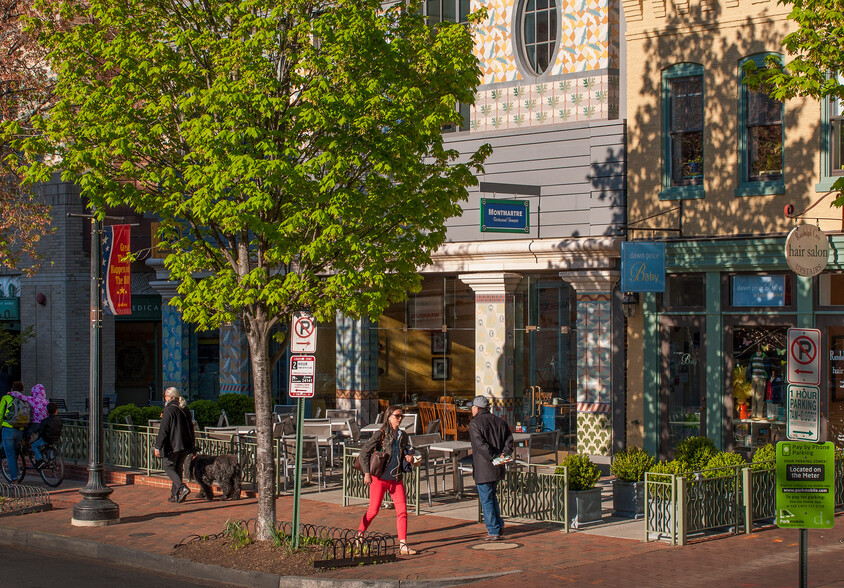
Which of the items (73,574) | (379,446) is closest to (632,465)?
(379,446)

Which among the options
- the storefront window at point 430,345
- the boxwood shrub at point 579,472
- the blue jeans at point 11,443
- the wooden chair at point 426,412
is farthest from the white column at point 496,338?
the blue jeans at point 11,443

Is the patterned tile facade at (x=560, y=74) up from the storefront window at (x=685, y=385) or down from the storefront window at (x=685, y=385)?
up

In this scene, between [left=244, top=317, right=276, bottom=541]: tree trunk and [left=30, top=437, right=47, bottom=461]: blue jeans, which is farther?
[left=30, top=437, right=47, bottom=461]: blue jeans

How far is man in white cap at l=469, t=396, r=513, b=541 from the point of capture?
13.1 meters

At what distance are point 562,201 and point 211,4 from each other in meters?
9.03

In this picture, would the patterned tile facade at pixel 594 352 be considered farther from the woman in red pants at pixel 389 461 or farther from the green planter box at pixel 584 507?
the woman in red pants at pixel 389 461

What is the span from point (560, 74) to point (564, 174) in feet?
6.09

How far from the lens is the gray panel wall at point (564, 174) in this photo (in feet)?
65.2

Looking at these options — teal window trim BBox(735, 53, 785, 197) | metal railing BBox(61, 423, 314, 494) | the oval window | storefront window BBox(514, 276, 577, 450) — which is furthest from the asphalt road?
the oval window

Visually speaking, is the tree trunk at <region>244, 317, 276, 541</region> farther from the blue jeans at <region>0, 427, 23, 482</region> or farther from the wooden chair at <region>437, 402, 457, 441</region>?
the wooden chair at <region>437, 402, 457, 441</region>

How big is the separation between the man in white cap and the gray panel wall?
721 cm

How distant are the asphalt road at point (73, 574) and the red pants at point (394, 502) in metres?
1.81

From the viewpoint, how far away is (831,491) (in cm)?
900

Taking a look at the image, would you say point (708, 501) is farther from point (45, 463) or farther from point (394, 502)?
point (45, 463)
